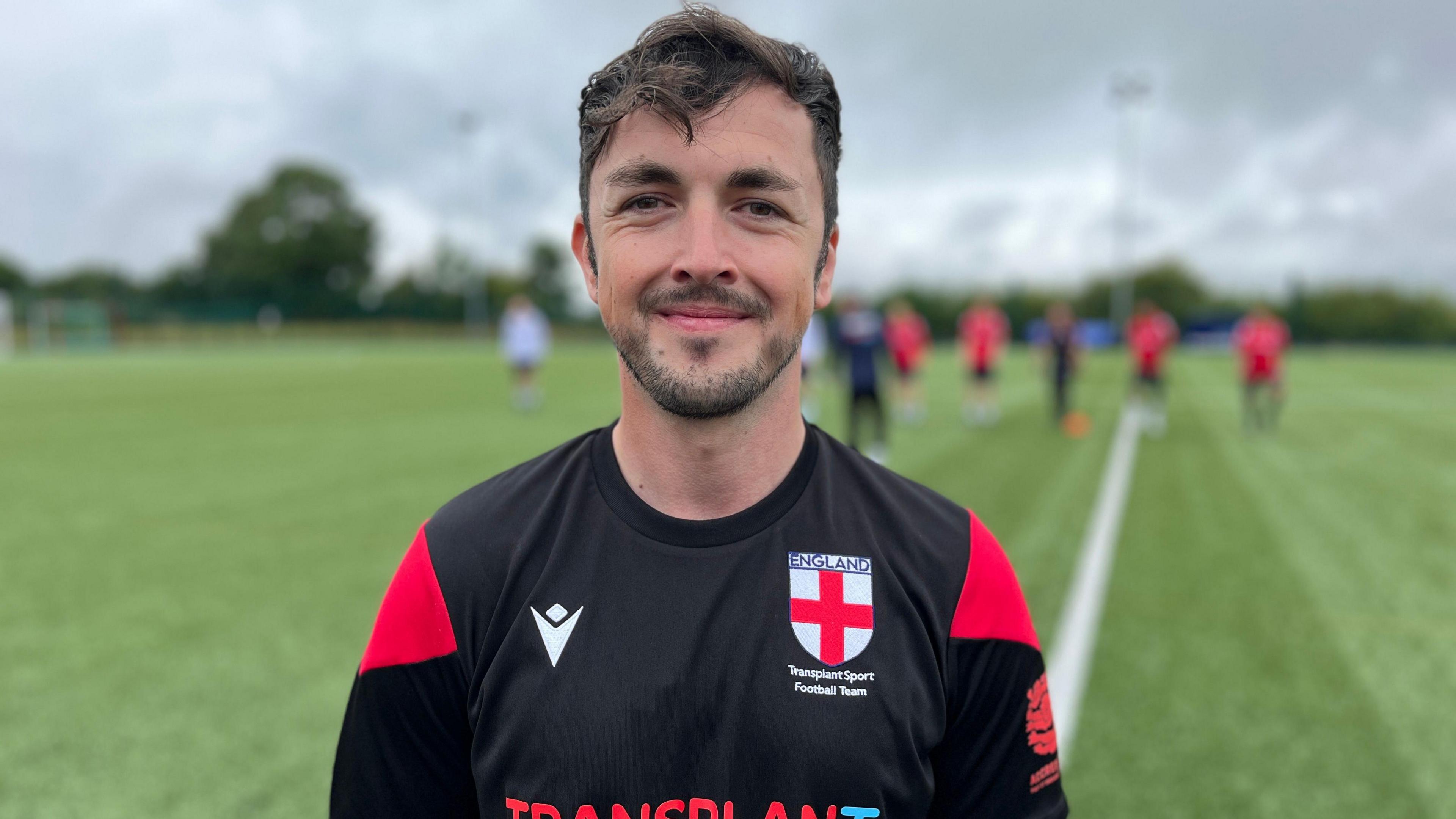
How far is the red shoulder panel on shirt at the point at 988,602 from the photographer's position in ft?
4.80

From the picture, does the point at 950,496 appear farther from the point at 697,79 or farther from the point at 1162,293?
the point at 1162,293

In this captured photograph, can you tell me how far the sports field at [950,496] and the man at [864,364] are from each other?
54 centimetres

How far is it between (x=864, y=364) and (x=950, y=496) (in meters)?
2.70

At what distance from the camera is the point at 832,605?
1439mm

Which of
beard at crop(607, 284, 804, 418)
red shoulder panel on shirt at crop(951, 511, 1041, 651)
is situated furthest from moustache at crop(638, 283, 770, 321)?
red shoulder panel on shirt at crop(951, 511, 1041, 651)

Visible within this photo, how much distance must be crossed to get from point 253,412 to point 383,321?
45.1m

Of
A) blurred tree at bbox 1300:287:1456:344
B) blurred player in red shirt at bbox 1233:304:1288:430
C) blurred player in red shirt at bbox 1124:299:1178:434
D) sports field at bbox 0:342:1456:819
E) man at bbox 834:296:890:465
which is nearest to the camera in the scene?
sports field at bbox 0:342:1456:819

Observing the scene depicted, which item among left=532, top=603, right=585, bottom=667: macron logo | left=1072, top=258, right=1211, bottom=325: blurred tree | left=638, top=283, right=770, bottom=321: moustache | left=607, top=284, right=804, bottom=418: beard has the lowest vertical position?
left=532, top=603, right=585, bottom=667: macron logo

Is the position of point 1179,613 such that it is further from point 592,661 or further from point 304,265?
point 304,265

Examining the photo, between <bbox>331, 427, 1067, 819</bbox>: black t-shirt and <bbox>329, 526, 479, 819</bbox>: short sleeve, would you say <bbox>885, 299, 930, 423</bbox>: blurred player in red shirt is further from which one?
<bbox>329, 526, 479, 819</bbox>: short sleeve

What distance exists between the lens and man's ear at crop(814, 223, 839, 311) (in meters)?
1.56

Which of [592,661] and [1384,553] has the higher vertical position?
[592,661]

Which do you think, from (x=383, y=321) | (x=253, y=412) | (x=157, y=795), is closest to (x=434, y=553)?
(x=157, y=795)

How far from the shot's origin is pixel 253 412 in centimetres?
1620
